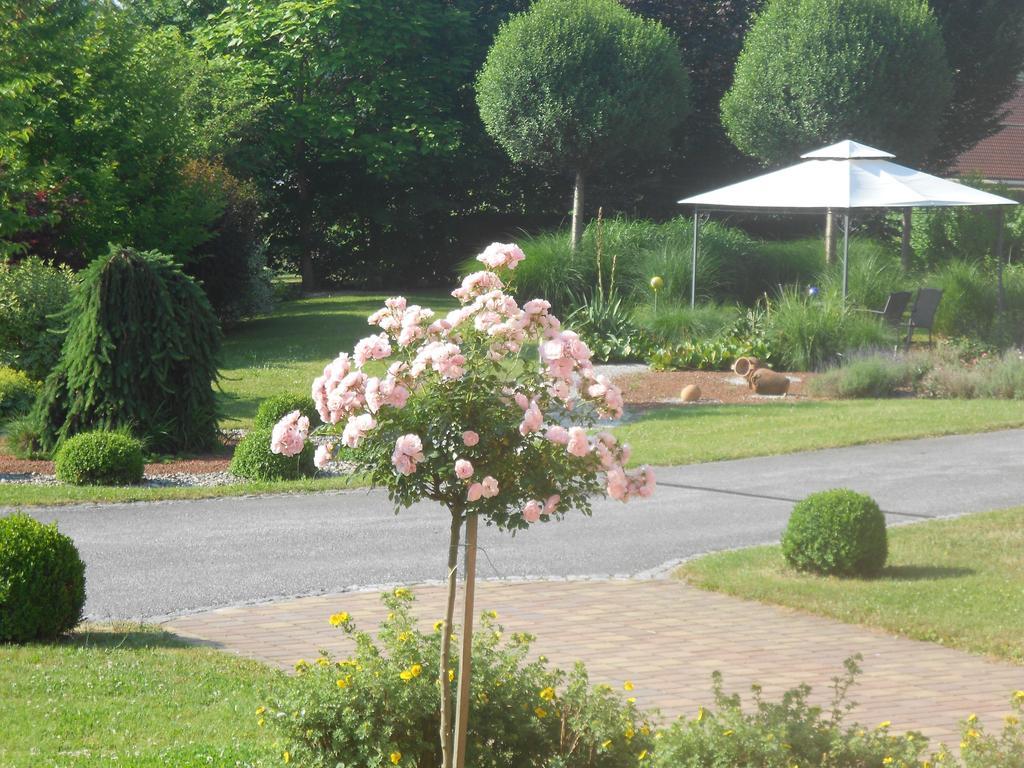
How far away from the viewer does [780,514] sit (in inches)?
417

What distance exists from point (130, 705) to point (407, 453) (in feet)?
8.37

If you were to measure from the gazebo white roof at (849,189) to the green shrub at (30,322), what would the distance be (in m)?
9.58

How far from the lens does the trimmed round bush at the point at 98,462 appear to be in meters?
11.8

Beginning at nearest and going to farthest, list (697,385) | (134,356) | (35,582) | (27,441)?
(35,582) → (134,356) → (27,441) → (697,385)

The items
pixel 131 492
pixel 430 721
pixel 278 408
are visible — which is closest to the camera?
pixel 430 721

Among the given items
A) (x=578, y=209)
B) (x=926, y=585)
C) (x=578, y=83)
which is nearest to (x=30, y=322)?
(x=926, y=585)

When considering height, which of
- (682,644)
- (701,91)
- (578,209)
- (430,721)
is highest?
(701,91)

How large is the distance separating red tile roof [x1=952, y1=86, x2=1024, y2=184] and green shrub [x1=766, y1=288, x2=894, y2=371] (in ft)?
78.7

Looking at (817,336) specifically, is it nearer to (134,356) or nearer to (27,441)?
(134,356)

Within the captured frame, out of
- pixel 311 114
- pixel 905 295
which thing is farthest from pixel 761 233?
pixel 905 295

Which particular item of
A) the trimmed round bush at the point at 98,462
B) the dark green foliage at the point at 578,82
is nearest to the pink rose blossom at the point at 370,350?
the trimmed round bush at the point at 98,462

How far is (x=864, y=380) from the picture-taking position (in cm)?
1695

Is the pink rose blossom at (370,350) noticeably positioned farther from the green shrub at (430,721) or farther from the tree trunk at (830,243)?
the tree trunk at (830,243)

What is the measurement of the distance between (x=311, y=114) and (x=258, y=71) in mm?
1502
